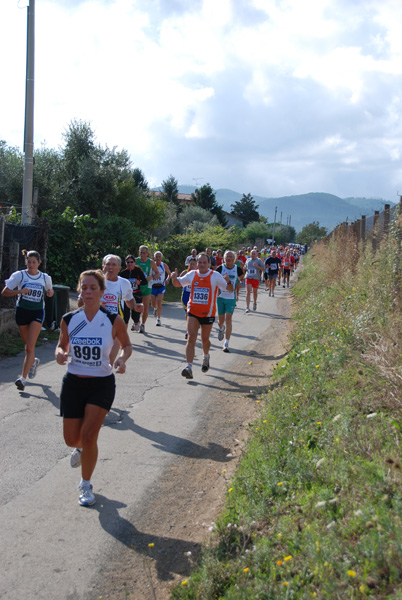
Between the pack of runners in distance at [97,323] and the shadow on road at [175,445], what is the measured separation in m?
0.83

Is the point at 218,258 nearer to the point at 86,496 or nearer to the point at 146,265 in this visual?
the point at 146,265

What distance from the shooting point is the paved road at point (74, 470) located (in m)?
3.89

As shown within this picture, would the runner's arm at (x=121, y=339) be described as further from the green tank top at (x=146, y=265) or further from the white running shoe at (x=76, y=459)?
the green tank top at (x=146, y=265)

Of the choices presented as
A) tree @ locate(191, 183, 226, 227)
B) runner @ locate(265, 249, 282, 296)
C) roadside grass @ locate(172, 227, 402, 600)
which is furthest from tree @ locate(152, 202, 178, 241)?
roadside grass @ locate(172, 227, 402, 600)

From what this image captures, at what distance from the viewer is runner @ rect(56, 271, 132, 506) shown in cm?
472

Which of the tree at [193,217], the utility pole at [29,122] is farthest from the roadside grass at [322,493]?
the tree at [193,217]

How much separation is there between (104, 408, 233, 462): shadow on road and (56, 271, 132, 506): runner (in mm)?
1491

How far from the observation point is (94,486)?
5.16 meters

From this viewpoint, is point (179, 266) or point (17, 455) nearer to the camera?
point (17, 455)

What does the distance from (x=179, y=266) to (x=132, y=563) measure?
79.2 ft

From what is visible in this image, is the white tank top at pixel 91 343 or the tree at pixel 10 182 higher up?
the tree at pixel 10 182

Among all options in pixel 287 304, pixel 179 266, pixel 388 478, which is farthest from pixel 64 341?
pixel 179 266

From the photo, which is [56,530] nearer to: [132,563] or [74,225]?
[132,563]

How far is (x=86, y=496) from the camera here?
4.78 m
